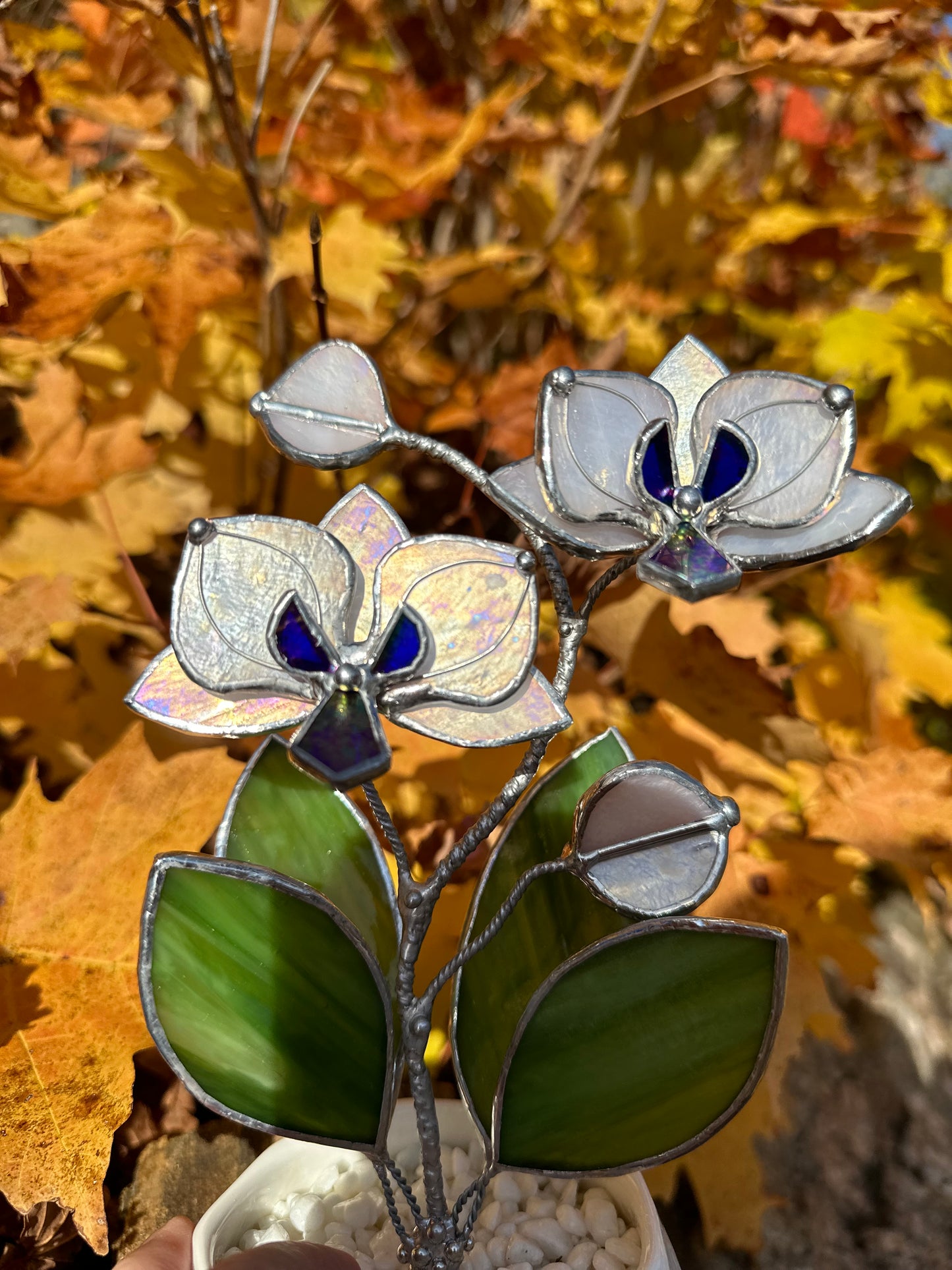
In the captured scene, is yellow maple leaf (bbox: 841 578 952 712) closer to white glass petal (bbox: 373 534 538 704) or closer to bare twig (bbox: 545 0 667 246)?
bare twig (bbox: 545 0 667 246)

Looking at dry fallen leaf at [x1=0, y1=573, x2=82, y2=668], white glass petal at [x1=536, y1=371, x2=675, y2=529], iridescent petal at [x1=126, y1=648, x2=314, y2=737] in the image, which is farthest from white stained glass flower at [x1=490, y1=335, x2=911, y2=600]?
dry fallen leaf at [x1=0, y1=573, x2=82, y2=668]

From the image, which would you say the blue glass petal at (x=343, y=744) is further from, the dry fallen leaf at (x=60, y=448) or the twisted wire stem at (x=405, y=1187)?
the dry fallen leaf at (x=60, y=448)

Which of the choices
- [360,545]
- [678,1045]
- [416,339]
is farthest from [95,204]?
[678,1045]

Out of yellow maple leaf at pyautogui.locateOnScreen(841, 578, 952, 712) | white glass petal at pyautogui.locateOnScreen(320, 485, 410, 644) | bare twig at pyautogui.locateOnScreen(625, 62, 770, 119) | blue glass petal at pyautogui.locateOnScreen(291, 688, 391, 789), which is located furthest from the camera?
yellow maple leaf at pyautogui.locateOnScreen(841, 578, 952, 712)

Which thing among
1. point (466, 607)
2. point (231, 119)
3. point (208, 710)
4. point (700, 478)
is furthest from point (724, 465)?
point (231, 119)

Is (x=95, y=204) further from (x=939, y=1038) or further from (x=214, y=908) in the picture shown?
(x=939, y=1038)

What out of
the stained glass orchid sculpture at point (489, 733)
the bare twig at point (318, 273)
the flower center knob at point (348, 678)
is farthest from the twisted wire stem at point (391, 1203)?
the bare twig at point (318, 273)

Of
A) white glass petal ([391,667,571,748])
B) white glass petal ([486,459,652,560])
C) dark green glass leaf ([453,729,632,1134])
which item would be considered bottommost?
dark green glass leaf ([453,729,632,1134])
